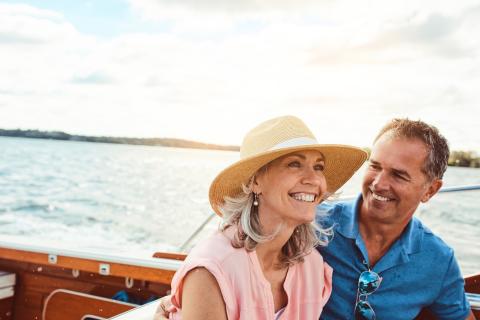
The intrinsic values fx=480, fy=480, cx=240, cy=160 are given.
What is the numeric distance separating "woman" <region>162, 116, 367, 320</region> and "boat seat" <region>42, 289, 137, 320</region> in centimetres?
115

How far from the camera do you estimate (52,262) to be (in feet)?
9.12

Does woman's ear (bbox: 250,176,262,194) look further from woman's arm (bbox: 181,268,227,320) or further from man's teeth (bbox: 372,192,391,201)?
man's teeth (bbox: 372,192,391,201)

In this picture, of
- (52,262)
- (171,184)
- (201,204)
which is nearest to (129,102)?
(171,184)

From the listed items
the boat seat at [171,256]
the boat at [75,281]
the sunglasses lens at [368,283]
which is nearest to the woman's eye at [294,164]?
the sunglasses lens at [368,283]

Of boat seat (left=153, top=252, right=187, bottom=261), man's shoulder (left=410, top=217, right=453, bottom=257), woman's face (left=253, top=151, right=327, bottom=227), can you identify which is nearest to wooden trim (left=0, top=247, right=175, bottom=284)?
boat seat (left=153, top=252, right=187, bottom=261)

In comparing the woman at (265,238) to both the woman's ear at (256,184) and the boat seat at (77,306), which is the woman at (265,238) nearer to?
the woman's ear at (256,184)

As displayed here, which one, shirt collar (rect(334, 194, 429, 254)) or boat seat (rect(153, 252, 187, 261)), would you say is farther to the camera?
boat seat (rect(153, 252, 187, 261))

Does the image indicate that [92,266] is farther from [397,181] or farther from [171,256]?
[397,181]

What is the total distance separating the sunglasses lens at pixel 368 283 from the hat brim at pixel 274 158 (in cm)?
36

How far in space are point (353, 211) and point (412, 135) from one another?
0.38 meters

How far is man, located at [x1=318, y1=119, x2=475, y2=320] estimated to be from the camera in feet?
6.02

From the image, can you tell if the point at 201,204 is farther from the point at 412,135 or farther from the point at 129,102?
the point at 129,102

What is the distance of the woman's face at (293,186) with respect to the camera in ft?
5.25

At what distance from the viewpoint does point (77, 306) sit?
281 cm
